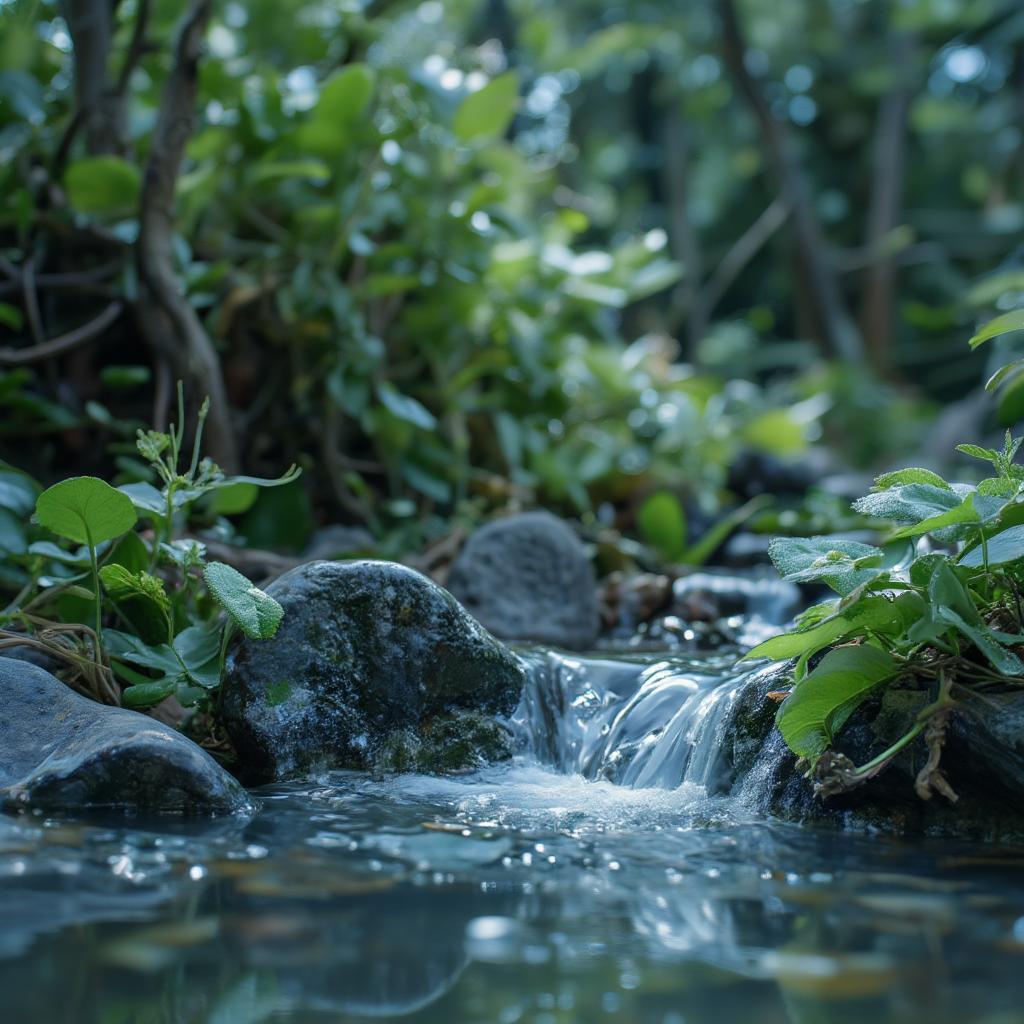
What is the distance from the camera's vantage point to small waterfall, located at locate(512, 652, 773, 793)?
7.14 feet

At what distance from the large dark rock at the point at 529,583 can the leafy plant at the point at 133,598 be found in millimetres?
983

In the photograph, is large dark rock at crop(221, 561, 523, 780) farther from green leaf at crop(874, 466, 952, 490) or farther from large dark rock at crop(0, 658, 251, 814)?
green leaf at crop(874, 466, 952, 490)

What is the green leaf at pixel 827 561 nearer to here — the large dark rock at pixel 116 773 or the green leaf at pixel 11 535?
the large dark rock at pixel 116 773

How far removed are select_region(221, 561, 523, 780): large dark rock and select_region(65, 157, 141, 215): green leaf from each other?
1.65 metres

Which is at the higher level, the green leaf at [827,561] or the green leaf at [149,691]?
the green leaf at [827,561]

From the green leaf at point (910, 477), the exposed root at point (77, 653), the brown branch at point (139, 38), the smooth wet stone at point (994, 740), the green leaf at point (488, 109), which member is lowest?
the smooth wet stone at point (994, 740)

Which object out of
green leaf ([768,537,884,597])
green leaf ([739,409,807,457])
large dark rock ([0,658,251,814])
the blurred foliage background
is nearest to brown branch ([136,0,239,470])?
the blurred foliage background

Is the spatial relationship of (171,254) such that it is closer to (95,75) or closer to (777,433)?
(95,75)

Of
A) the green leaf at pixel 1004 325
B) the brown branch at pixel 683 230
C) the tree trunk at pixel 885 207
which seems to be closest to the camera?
the green leaf at pixel 1004 325

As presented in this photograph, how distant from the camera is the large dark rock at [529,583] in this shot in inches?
131

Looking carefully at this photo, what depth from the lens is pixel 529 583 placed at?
340cm

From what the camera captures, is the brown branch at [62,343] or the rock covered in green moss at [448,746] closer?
the rock covered in green moss at [448,746]

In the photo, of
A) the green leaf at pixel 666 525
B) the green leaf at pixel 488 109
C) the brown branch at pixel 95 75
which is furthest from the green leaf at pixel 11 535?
the green leaf at pixel 666 525

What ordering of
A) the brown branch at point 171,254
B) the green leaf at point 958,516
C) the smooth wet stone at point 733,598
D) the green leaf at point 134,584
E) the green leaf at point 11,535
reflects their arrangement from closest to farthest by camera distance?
the green leaf at point 958,516, the green leaf at point 134,584, the green leaf at point 11,535, the brown branch at point 171,254, the smooth wet stone at point 733,598
